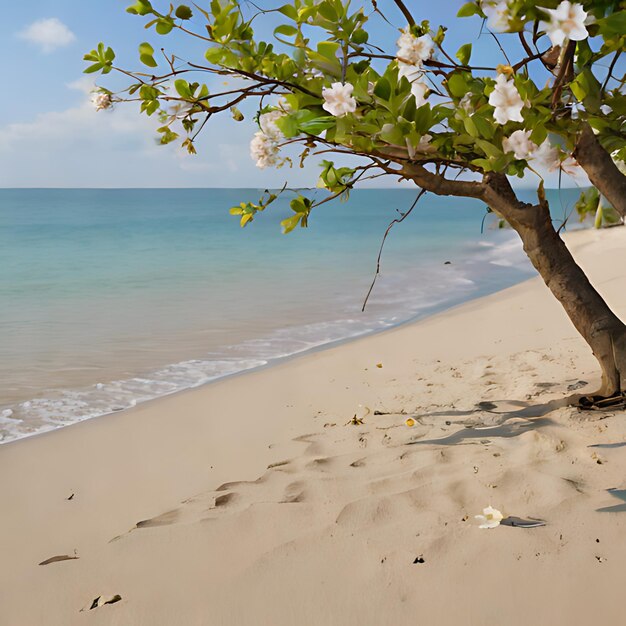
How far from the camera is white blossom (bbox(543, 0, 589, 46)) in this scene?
3.73ft

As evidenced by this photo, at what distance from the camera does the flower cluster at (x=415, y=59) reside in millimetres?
1442

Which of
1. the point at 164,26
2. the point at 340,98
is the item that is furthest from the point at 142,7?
the point at 340,98

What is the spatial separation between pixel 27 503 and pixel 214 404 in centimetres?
131

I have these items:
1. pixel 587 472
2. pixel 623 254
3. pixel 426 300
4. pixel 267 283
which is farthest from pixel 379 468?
pixel 267 283

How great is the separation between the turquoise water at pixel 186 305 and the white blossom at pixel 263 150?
0.45 m

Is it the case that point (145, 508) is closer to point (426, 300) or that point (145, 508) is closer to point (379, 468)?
point (379, 468)

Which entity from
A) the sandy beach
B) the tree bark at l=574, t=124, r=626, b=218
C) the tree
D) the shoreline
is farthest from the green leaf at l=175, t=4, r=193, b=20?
the shoreline

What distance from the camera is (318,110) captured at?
5.05ft

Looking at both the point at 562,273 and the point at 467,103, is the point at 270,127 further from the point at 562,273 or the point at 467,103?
the point at 562,273

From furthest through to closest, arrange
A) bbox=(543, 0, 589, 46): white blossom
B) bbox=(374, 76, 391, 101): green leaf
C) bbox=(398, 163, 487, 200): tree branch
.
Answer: bbox=(398, 163, 487, 200): tree branch → bbox=(374, 76, 391, 101): green leaf → bbox=(543, 0, 589, 46): white blossom

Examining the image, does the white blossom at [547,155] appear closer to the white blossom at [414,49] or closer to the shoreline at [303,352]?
the white blossom at [414,49]

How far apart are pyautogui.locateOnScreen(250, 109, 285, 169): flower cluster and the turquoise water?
449 millimetres

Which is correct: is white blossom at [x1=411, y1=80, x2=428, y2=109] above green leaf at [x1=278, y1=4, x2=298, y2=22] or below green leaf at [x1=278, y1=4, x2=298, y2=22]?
below

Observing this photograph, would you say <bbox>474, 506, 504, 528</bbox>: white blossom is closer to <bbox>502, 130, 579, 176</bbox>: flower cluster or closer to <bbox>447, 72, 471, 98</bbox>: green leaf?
<bbox>502, 130, 579, 176</bbox>: flower cluster
